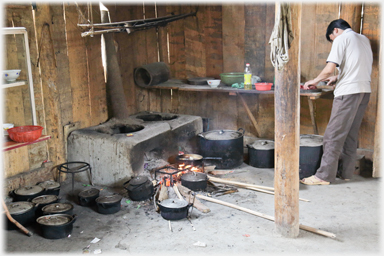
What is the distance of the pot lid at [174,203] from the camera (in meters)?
4.50

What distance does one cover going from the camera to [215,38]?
6988 millimetres

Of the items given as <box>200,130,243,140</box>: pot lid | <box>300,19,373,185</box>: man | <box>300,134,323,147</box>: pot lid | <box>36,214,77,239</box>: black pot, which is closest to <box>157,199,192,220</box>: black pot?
<box>36,214,77,239</box>: black pot

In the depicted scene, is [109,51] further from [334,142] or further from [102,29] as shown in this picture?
[334,142]

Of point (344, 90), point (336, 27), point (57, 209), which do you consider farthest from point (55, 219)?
point (336, 27)

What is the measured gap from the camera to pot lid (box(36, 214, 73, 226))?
433 cm

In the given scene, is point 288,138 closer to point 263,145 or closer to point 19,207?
point 263,145

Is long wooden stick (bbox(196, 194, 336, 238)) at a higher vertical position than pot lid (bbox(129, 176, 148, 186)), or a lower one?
lower

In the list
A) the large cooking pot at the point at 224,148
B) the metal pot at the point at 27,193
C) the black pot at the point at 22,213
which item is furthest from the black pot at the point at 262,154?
Answer: the black pot at the point at 22,213

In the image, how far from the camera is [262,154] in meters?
6.12

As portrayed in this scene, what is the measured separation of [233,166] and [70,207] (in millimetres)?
2640

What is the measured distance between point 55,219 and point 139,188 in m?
1.09

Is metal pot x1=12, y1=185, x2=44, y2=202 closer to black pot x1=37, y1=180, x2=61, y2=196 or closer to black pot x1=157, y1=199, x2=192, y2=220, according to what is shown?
black pot x1=37, y1=180, x2=61, y2=196

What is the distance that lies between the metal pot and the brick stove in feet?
2.79

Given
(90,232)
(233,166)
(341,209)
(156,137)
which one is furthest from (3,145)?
(341,209)
